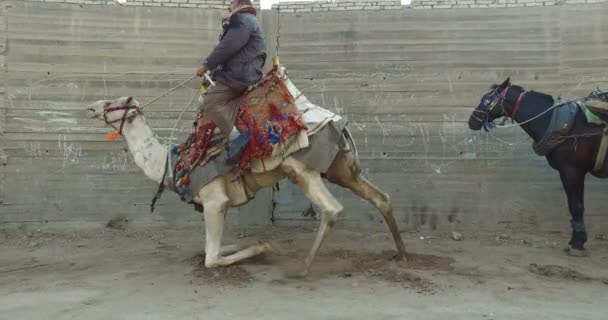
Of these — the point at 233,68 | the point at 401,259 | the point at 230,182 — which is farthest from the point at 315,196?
the point at 233,68

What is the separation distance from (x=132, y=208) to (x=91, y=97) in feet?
5.25

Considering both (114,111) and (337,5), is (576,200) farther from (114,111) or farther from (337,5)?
(114,111)

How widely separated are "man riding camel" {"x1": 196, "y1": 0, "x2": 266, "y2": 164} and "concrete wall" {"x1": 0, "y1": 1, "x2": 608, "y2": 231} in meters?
2.24

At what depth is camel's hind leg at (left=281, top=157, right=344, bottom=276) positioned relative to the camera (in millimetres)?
4922

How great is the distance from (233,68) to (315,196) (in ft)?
4.73

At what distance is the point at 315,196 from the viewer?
5.00 meters

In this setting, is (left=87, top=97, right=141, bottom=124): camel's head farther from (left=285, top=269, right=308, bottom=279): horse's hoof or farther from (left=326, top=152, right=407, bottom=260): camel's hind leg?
(left=285, top=269, right=308, bottom=279): horse's hoof

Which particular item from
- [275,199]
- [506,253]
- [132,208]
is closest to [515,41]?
[506,253]

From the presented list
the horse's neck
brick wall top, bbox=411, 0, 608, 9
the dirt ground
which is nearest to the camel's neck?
the dirt ground

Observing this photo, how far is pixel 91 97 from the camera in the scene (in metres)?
7.15

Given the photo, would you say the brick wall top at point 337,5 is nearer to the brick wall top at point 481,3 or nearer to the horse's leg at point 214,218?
the brick wall top at point 481,3

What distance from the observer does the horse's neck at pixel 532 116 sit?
19.5 feet

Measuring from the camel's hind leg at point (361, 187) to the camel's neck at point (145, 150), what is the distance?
172cm

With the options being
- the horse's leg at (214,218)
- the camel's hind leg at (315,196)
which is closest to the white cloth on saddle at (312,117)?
the camel's hind leg at (315,196)
